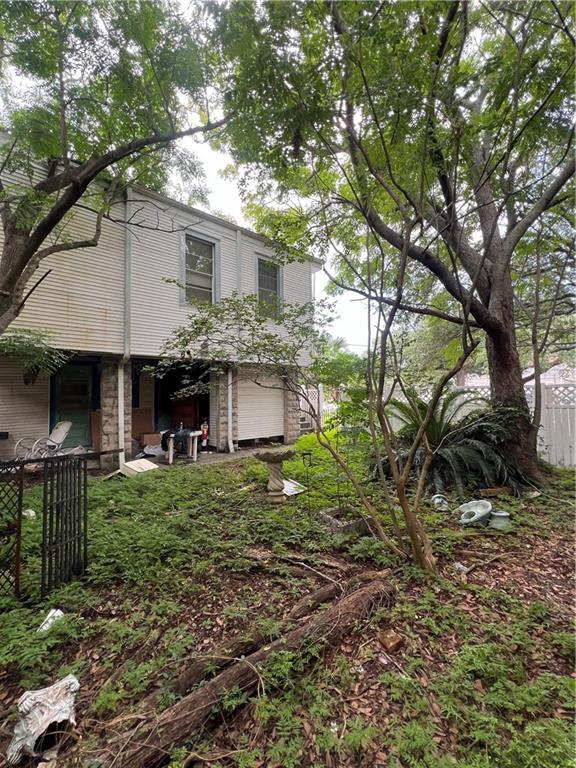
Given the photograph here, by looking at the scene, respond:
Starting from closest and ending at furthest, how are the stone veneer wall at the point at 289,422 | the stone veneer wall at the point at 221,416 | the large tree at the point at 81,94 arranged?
the large tree at the point at 81,94, the stone veneer wall at the point at 221,416, the stone veneer wall at the point at 289,422

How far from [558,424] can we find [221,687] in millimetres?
5972

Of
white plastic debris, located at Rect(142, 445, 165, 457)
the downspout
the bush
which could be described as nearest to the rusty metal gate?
the bush

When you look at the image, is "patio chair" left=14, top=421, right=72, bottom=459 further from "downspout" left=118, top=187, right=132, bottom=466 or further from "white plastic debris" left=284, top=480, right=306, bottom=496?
"white plastic debris" left=284, top=480, right=306, bottom=496

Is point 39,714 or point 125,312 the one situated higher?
point 125,312

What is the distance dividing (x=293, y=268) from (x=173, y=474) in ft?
20.5

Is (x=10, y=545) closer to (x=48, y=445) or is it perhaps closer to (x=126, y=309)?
(x=48, y=445)

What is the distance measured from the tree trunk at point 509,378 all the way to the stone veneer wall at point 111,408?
631 cm

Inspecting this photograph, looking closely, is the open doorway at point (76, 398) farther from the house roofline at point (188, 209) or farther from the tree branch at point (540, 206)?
the tree branch at point (540, 206)

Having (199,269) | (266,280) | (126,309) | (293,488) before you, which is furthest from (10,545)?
(266,280)

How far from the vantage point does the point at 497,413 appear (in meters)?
4.50

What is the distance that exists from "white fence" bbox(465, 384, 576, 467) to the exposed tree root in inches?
161

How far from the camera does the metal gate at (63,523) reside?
7.95 ft

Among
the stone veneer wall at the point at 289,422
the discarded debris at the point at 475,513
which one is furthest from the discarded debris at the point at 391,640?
the stone veneer wall at the point at 289,422

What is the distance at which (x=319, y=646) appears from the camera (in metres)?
1.78
